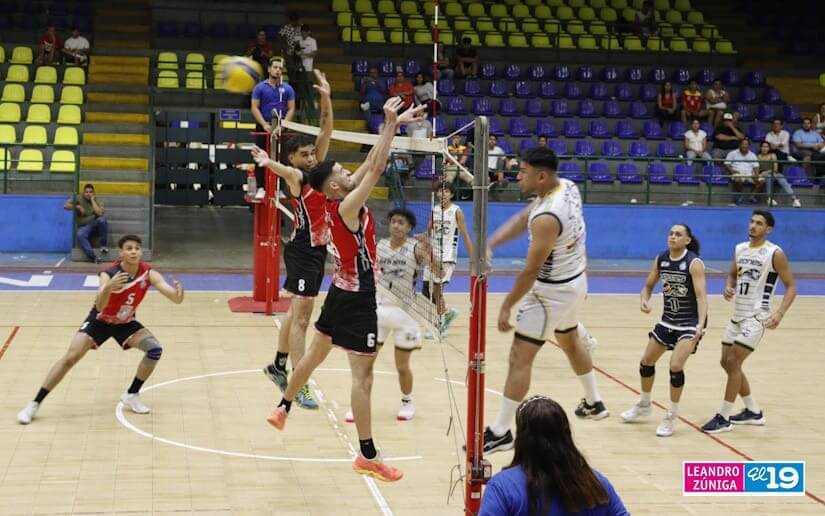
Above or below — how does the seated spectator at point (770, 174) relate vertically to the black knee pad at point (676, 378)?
above

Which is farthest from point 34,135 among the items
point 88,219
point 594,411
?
point 594,411

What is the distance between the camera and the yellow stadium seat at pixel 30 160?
22.0 metres

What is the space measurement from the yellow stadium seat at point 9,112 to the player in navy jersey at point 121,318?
14862 mm

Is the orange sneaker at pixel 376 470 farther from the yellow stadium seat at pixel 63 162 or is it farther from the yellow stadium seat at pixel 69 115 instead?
the yellow stadium seat at pixel 69 115

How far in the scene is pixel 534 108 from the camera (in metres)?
25.9

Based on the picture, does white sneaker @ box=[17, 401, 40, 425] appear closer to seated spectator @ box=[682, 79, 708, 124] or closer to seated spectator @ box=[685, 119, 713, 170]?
seated spectator @ box=[685, 119, 713, 170]

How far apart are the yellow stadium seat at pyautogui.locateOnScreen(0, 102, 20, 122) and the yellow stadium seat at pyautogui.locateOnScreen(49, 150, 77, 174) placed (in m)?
1.43

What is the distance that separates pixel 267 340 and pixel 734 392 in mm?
5998

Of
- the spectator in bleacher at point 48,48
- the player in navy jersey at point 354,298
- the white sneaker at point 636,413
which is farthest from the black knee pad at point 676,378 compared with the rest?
the spectator in bleacher at point 48,48

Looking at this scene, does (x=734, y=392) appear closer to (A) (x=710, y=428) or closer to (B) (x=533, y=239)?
(A) (x=710, y=428)

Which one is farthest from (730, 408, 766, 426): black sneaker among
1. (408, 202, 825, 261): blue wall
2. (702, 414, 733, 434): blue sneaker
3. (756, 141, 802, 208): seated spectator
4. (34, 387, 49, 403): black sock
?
(756, 141, 802, 208): seated spectator

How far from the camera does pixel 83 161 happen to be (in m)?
23.1

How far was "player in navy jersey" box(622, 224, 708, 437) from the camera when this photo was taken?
9.86m

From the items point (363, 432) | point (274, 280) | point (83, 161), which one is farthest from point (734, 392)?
point (83, 161)
